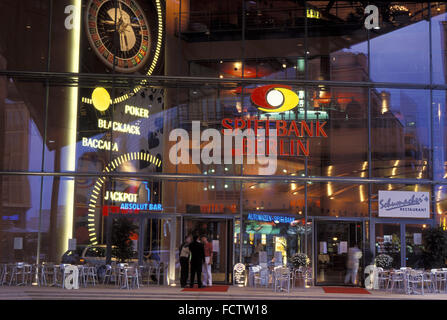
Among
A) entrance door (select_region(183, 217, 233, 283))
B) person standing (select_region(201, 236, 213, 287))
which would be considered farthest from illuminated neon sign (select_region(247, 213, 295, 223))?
person standing (select_region(201, 236, 213, 287))

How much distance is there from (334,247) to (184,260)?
514 centimetres

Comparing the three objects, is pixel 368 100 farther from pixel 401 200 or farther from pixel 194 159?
pixel 194 159

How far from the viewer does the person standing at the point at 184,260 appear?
23250 mm

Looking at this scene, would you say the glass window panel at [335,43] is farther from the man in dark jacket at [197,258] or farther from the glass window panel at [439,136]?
the man in dark jacket at [197,258]

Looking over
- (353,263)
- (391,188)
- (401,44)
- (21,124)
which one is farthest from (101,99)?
(401,44)

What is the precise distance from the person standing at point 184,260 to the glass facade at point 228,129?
1.19m

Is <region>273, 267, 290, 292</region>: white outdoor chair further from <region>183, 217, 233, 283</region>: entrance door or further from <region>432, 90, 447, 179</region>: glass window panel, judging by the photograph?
<region>432, 90, 447, 179</region>: glass window panel

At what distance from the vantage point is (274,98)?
25.5 m

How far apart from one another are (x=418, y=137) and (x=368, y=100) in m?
2.02

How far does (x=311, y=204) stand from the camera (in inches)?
984

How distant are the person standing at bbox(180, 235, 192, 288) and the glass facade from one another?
3.91 ft

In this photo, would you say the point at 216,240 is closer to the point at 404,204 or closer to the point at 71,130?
the point at 71,130

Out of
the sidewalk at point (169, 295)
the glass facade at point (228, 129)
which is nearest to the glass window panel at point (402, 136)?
the glass facade at point (228, 129)
